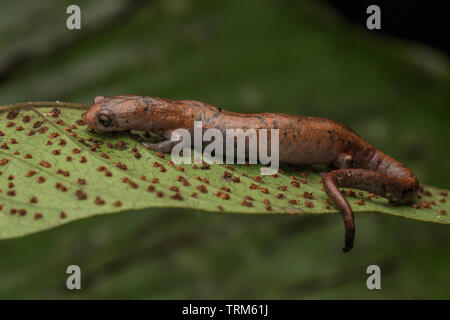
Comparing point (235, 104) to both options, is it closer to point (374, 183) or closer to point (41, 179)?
point (374, 183)

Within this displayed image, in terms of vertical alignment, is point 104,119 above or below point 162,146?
above

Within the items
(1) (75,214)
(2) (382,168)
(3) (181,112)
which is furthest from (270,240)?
(1) (75,214)

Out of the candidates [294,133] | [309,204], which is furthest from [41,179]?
[294,133]

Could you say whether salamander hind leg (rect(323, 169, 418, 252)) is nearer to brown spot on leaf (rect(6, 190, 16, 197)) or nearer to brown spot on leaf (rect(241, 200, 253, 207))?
brown spot on leaf (rect(241, 200, 253, 207))

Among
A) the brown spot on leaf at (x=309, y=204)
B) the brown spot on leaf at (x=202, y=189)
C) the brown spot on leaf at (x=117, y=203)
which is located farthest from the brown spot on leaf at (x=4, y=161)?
the brown spot on leaf at (x=309, y=204)

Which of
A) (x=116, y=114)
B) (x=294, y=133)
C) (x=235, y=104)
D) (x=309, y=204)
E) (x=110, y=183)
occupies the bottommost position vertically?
(x=309, y=204)

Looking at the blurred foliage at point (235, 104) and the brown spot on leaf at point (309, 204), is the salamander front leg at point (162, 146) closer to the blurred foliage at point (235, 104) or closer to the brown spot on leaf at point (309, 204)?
the blurred foliage at point (235, 104)

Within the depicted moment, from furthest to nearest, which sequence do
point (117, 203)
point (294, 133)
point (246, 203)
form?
1. point (294, 133)
2. point (246, 203)
3. point (117, 203)

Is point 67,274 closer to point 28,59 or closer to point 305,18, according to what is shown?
point 28,59

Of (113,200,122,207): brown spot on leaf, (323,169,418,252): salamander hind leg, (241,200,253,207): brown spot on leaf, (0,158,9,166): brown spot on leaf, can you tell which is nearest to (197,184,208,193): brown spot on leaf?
(241,200,253,207): brown spot on leaf
